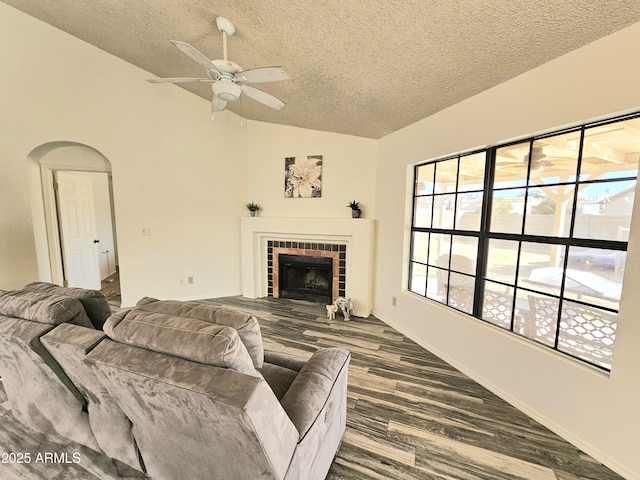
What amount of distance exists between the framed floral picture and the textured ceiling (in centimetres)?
81

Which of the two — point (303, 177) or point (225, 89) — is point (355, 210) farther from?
point (225, 89)

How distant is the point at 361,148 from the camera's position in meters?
3.71

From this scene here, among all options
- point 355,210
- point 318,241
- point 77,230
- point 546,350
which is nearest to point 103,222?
point 77,230

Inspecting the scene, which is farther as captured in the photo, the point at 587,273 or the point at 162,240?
the point at 162,240

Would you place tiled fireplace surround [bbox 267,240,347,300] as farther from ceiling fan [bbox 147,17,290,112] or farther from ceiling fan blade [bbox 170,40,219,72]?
ceiling fan blade [bbox 170,40,219,72]

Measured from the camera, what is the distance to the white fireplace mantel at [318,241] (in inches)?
144

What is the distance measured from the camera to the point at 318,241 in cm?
405

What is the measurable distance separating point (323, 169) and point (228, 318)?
3115 mm

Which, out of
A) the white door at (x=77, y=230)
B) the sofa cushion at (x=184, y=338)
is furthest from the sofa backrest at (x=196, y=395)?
the white door at (x=77, y=230)

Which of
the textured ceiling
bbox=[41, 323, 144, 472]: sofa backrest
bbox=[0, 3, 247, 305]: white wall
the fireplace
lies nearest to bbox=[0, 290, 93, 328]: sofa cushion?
bbox=[41, 323, 144, 472]: sofa backrest

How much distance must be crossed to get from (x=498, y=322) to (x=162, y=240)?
4.19m

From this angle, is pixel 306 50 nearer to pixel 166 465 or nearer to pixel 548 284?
pixel 548 284

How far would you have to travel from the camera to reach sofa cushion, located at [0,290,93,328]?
1350 millimetres

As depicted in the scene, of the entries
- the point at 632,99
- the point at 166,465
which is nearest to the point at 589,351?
the point at 632,99
